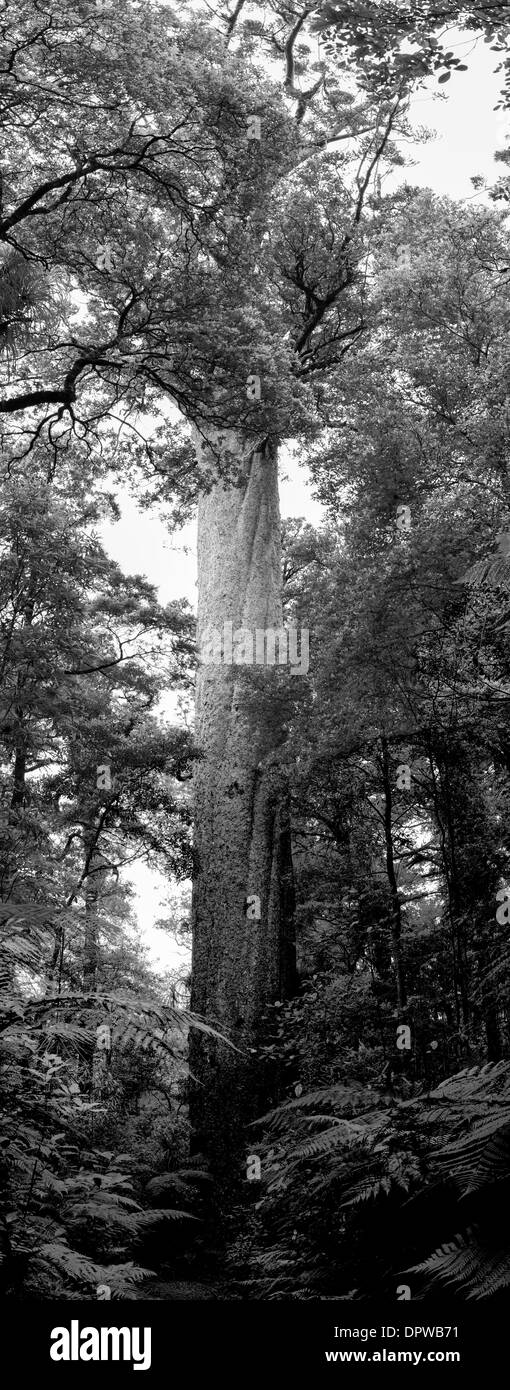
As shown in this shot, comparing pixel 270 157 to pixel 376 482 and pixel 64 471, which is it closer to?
pixel 376 482

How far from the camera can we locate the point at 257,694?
37.0 ft

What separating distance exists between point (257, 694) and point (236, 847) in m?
1.83

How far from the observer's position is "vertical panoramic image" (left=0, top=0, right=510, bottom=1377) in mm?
3551

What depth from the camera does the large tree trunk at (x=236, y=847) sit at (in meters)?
10.1

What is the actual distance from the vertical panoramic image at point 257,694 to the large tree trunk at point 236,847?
4cm

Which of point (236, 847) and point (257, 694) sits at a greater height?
point (257, 694)

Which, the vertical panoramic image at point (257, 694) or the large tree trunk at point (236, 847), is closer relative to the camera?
the vertical panoramic image at point (257, 694)

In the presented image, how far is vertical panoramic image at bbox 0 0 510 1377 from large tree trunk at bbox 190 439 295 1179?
0.12 feet

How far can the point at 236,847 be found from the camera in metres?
11.5

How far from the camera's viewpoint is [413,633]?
9.02 m

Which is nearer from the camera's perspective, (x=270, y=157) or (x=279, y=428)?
(x=270, y=157)

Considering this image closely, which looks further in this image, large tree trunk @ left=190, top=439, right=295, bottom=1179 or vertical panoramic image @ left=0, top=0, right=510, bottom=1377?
large tree trunk @ left=190, top=439, right=295, bottom=1179
